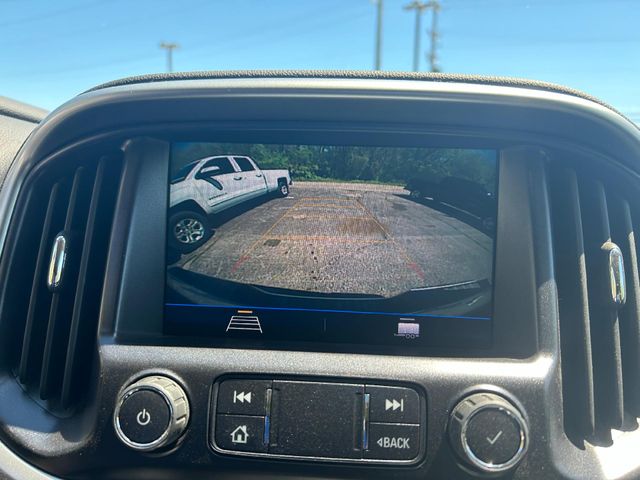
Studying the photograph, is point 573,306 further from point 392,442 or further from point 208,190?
point 208,190

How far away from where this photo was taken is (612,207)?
1649mm

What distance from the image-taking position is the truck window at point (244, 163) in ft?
5.24

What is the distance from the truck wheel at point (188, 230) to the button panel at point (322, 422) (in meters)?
0.47

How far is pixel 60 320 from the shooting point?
167 cm

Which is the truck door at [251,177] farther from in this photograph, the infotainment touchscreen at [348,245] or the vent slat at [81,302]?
the vent slat at [81,302]

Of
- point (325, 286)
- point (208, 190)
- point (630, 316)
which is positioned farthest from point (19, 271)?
point (630, 316)

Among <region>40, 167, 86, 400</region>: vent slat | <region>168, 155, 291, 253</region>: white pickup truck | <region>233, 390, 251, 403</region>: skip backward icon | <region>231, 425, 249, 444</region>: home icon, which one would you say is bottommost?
<region>231, 425, 249, 444</region>: home icon

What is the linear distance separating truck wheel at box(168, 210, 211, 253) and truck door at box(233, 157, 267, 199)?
169 mm

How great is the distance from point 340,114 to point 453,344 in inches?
30.5

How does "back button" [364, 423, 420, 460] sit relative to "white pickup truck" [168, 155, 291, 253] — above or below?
below

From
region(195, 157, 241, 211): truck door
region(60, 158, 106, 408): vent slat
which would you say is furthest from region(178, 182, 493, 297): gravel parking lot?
region(60, 158, 106, 408): vent slat

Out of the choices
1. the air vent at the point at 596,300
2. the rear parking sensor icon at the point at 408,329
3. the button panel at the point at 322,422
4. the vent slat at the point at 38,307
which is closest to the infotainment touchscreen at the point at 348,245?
the rear parking sensor icon at the point at 408,329

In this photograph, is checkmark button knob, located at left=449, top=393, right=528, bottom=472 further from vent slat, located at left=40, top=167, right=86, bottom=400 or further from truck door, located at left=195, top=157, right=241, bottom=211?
Answer: vent slat, located at left=40, top=167, right=86, bottom=400

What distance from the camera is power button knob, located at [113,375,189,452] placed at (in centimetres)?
146
